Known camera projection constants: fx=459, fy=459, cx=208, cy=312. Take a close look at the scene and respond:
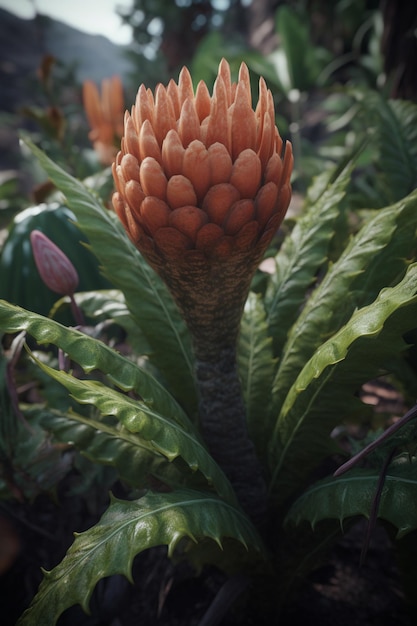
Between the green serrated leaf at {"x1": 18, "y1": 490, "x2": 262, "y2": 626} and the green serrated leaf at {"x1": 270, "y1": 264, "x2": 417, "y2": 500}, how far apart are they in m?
0.18

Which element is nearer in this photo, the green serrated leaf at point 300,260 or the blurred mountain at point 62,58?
the green serrated leaf at point 300,260

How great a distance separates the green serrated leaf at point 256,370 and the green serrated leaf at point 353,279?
0.03m

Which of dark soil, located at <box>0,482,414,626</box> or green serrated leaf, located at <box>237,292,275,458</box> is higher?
green serrated leaf, located at <box>237,292,275,458</box>

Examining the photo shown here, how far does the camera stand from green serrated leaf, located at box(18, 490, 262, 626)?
49 cm

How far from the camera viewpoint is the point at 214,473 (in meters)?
0.63

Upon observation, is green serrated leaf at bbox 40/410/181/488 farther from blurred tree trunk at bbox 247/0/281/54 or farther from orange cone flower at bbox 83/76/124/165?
blurred tree trunk at bbox 247/0/281/54

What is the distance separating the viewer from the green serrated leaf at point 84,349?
1.80 feet

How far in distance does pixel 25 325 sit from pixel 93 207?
36 centimetres

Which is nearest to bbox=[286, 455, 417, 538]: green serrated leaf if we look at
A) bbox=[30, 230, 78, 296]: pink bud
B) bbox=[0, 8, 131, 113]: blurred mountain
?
bbox=[30, 230, 78, 296]: pink bud

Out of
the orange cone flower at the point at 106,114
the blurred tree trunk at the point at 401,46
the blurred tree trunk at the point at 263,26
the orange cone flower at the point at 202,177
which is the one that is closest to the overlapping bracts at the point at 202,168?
the orange cone flower at the point at 202,177

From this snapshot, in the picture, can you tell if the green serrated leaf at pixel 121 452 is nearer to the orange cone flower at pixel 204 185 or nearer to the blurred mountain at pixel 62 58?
the orange cone flower at pixel 204 185

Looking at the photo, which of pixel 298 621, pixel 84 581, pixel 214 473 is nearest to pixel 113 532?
pixel 84 581

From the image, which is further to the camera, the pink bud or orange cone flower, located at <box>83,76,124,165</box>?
orange cone flower, located at <box>83,76,124,165</box>

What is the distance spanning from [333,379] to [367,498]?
0.16 metres
